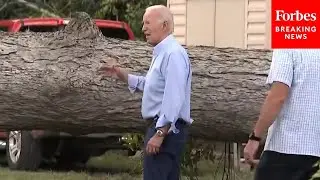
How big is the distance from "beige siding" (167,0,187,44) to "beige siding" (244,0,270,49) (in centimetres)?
102

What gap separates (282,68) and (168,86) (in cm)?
96

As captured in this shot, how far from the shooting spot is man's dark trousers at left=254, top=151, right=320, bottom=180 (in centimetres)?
461

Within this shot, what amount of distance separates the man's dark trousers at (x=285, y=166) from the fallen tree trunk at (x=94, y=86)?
200 centimetres

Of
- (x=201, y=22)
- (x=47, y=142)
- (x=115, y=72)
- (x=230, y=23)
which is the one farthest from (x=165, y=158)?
(x=201, y=22)

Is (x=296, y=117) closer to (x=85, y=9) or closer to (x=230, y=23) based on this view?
(x=230, y=23)

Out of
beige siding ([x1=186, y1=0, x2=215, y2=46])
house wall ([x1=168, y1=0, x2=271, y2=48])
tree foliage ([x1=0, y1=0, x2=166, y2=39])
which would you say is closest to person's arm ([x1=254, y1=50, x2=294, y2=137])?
house wall ([x1=168, y1=0, x2=271, y2=48])

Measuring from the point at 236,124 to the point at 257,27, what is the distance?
5.32 m

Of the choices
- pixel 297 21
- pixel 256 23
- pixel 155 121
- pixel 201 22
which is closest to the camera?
pixel 297 21

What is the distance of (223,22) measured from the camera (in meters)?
12.2

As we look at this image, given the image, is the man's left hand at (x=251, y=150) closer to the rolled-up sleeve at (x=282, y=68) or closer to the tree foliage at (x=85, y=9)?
the rolled-up sleeve at (x=282, y=68)

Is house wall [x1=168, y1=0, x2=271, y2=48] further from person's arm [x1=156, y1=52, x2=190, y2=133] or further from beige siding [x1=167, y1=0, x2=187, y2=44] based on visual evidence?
person's arm [x1=156, y1=52, x2=190, y2=133]

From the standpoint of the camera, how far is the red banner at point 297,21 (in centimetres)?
497

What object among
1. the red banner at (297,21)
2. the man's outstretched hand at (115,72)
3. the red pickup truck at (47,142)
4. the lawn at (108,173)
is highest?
the red banner at (297,21)

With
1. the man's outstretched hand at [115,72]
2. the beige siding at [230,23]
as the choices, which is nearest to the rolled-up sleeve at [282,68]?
the man's outstretched hand at [115,72]
